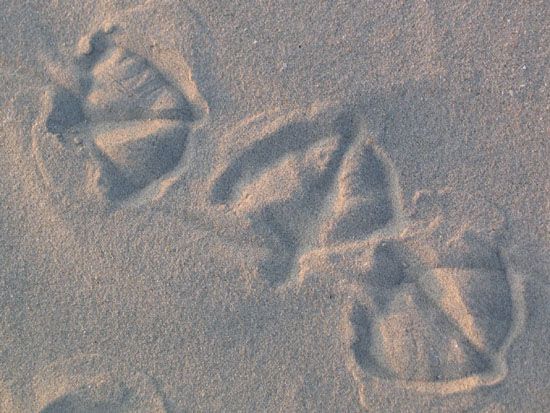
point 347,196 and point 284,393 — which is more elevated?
point 347,196

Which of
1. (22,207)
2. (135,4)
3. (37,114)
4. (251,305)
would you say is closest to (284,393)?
(251,305)

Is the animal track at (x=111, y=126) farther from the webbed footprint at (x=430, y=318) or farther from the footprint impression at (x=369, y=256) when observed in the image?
the webbed footprint at (x=430, y=318)

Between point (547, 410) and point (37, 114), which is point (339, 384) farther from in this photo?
point (37, 114)

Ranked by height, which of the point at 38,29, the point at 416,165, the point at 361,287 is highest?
the point at 38,29

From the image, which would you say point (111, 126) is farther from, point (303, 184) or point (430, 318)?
point (430, 318)

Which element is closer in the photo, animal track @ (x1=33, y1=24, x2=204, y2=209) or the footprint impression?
the footprint impression

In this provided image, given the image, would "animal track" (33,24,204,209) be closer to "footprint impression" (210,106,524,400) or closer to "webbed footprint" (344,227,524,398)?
"footprint impression" (210,106,524,400)

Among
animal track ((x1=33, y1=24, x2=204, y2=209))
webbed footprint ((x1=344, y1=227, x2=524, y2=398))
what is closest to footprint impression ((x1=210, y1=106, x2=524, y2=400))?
webbed footprint ((x1=344, y1=227, x2=524, y2=398))

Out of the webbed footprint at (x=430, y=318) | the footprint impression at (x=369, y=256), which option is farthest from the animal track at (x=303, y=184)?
the webbed footprint at (x=430, y=318)
